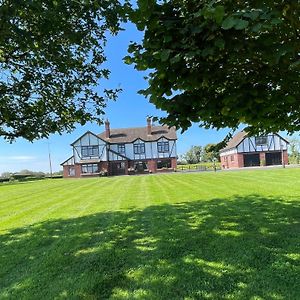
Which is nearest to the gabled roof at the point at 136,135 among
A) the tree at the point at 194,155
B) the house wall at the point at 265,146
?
the house wall at the point at 265,146

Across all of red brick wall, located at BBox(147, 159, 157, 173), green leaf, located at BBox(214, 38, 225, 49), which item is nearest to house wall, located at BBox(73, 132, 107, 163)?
red brick wall, located at BBox(147, 159, 157, 173)

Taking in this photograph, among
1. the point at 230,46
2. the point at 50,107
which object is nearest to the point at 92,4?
the point at 50,107

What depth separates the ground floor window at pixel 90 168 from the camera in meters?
56.7

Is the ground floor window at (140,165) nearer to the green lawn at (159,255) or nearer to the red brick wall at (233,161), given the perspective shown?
the red brick wall at (233,161)

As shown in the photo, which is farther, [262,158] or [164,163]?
[164,163]

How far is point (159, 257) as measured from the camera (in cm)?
580

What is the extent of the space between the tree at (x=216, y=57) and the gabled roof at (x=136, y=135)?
174 feet

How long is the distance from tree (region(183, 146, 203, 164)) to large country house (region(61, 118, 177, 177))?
3377 cm

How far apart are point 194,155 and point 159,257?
286 ft

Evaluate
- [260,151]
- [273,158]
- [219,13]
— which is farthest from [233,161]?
[219,13]

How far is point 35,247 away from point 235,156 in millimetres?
49914

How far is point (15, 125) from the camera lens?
730 centimetres

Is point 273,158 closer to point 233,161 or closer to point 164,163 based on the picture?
point 233,161

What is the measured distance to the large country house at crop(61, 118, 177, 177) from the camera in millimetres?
56719
